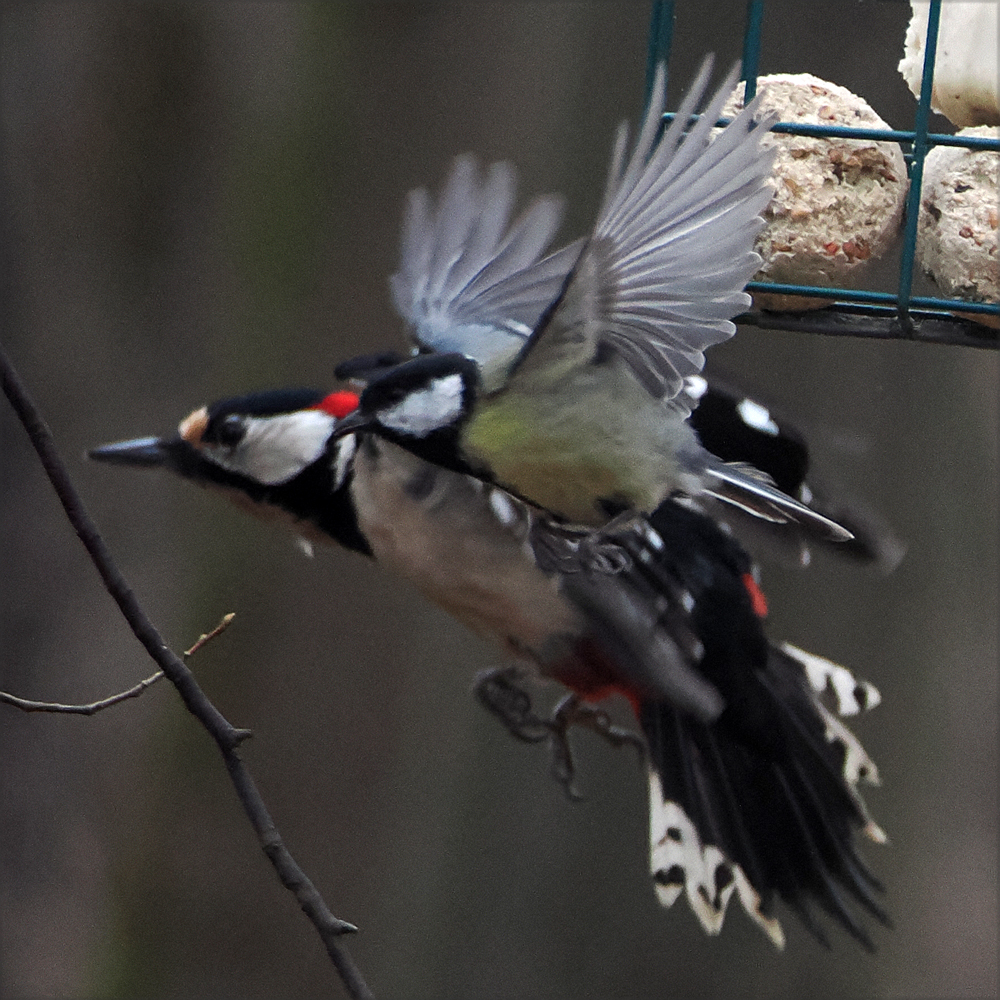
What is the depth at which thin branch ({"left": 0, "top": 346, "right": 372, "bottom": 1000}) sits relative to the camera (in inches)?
46.1

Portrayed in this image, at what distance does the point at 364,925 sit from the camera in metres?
3.68

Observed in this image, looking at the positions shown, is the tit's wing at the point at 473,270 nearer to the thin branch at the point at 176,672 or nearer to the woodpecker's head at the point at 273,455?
the woodpecker's head at the point at 273,455

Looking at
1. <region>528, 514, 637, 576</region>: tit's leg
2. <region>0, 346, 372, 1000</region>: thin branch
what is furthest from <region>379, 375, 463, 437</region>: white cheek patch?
<region>0, 346, 372, 1000</region>: thin branch

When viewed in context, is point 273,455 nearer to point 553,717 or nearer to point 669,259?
point 553,717

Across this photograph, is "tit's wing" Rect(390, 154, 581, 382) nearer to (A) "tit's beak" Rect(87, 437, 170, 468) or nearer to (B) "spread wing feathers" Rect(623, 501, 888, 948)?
(A) "tit's beak" Rect(87, 437, 170, 468)

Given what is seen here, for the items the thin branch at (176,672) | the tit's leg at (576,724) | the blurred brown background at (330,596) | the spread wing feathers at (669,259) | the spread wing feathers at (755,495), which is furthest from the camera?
the blurred brown background at (330,596)

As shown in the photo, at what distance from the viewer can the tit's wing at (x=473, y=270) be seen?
209cm

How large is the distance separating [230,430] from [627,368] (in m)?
1.03

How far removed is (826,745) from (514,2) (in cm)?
163

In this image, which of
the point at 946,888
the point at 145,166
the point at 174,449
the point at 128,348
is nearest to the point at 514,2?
the point at 145,166

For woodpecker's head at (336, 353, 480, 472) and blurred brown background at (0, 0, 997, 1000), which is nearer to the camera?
woodpecker's head at (336, 353, 480, 472)

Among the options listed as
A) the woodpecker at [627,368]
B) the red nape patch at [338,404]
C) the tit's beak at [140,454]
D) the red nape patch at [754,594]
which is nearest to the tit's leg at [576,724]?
the red nape patch at [754,594]

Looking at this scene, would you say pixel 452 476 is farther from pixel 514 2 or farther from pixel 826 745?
pixel 514 2

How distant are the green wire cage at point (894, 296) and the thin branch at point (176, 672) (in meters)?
0.88
